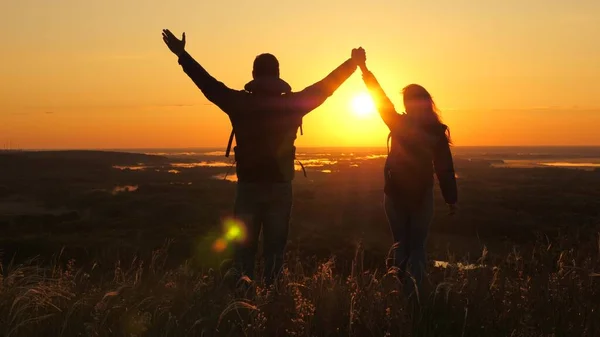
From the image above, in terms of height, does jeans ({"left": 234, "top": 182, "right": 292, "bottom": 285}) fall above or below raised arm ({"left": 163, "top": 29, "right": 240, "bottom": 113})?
below

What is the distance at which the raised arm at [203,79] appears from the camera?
454cm

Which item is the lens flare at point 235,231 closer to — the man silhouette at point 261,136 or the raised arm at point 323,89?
the man silhouette at point 261,136

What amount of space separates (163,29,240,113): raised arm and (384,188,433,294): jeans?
1874 millimetres

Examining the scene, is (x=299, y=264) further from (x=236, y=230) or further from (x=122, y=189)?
(x=122, y=189)

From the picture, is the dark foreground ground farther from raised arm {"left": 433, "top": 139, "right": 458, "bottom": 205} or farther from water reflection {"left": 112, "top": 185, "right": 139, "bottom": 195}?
water reflection {"left": 112, "top": 185, "right": 139, "bottom": 195}

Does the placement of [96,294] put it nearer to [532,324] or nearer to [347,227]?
[532,324]

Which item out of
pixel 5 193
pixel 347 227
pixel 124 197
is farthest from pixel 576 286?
pixel 5 193

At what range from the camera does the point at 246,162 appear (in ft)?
15.3

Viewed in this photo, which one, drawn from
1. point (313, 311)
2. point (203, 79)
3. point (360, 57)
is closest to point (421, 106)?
point (360, 57)

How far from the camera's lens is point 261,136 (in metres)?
4.65

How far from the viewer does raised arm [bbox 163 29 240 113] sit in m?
4.54

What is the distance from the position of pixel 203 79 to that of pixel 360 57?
159 cm

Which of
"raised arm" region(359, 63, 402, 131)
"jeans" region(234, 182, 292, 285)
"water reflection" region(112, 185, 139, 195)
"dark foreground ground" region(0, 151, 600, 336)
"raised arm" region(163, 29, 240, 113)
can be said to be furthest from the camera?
"water reflection" region(112, 185, 139, 195)

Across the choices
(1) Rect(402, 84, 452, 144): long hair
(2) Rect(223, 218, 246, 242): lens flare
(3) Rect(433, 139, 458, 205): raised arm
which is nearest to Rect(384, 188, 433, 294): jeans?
(3) Rect(433, 139, 458, 205): raised arm
